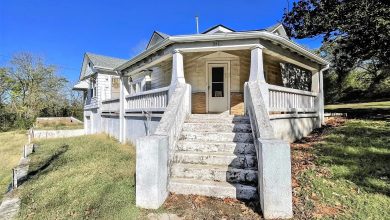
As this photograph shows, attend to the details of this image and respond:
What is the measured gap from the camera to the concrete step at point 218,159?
543 cm

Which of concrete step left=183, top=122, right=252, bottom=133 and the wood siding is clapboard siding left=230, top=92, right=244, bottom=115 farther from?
concrete step left=183, top=122, right=252, bottom=133

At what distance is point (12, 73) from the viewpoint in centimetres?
3350

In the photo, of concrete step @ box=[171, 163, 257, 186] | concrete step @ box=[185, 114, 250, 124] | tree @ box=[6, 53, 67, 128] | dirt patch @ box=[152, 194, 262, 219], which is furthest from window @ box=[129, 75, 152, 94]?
tree @ box=[6, 53, 67, 128]

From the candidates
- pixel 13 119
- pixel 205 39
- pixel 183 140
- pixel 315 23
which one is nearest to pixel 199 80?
pixel 205 39

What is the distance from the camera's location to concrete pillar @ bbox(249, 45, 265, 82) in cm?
751

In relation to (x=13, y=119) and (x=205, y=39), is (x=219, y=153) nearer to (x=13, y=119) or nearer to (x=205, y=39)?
(x=205, y=39)

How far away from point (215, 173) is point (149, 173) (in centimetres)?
132

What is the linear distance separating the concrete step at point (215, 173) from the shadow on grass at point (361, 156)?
1.81 metres

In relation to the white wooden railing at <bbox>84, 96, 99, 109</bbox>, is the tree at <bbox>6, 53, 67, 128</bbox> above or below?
above

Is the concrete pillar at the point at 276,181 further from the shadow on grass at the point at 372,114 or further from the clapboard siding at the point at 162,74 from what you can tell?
the shadow on grass at the point at 372,114

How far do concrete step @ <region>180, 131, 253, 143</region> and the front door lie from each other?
459 centimetres

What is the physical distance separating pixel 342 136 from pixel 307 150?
2.15 meters

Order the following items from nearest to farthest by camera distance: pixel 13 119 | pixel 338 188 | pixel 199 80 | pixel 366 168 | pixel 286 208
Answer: pixel 286 208 → pixel 338 188 → pixel 366 168 → pixel 199 80 → pixel 13 119

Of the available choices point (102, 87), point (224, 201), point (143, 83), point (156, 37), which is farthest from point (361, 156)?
point (102, 87)
